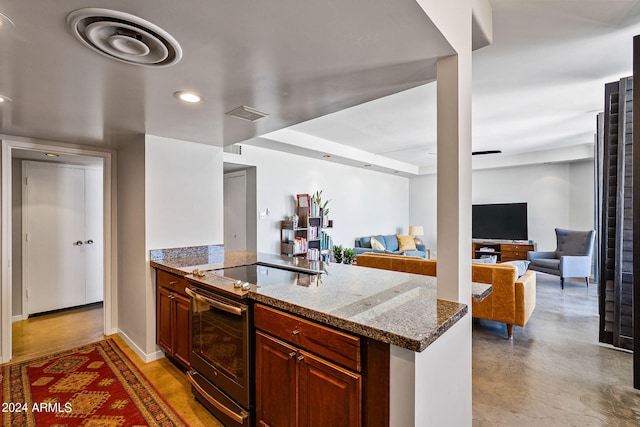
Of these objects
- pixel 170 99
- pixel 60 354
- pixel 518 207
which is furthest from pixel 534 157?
pixel 60 354

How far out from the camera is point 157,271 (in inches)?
110

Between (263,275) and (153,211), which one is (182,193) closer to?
(153,211)

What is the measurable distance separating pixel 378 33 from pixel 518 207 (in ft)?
23.4

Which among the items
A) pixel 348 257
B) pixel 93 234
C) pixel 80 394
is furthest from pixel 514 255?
pixel 93 234

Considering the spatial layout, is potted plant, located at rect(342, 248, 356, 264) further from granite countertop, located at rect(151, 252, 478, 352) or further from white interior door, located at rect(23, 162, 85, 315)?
white interior door, located at rect(23, 162, 85, 315)

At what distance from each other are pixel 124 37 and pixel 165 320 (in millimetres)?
2260

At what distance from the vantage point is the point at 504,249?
688 cm

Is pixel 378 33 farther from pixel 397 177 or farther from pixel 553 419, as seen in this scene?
pixel 397 177

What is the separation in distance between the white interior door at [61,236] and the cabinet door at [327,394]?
170 inches

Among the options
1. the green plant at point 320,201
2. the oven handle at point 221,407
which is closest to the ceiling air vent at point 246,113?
the oven handle at point 221,407

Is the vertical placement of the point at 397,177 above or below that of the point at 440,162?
above

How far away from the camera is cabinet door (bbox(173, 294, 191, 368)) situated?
7.80 feet

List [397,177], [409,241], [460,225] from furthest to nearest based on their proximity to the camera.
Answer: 1. [397,177]
2. [409,241]
3. [460,225]

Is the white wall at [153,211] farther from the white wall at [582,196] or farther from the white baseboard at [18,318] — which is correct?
the white wall at [582,196]
